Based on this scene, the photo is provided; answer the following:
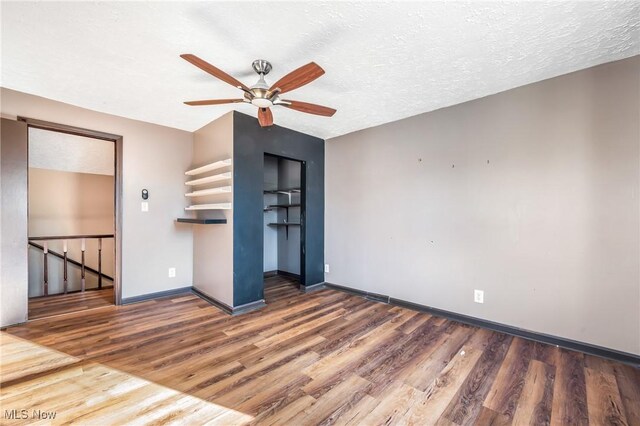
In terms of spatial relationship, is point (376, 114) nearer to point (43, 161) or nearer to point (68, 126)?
point (68, 126)

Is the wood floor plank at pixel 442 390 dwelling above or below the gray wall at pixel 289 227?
below

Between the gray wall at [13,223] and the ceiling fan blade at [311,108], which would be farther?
the gray wall at [13,223]

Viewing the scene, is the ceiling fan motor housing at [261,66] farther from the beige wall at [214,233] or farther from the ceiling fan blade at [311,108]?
the beige wall at [214,233]

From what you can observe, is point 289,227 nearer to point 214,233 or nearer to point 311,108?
point 214,233

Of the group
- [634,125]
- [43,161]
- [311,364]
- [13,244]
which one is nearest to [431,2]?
[634,125]

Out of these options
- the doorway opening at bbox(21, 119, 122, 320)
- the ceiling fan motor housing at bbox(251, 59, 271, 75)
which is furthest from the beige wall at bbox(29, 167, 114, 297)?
the ceiling fan motor housing at bbox(251, 59, 271, 75)

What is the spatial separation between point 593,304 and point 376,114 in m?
2.73

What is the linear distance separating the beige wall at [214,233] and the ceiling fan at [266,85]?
1.07 metres

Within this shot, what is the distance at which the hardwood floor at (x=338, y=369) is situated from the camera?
5.03 ft

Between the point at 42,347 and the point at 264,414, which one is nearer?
the point at 264,414

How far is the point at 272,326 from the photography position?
2689 mm

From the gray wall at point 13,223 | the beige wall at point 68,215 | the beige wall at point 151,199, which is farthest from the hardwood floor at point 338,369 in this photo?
the beige wall at point 68,215

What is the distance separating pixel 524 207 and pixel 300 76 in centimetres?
237

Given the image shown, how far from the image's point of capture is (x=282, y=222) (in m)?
4.81
